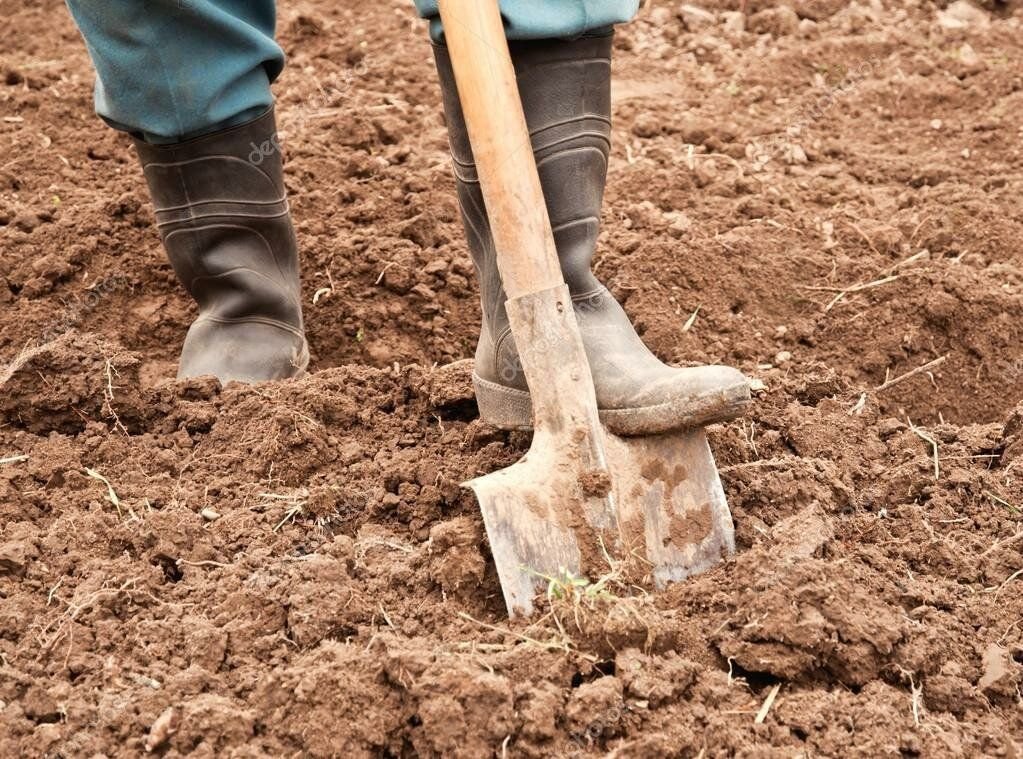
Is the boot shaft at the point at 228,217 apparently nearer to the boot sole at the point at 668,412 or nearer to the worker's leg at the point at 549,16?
the worker's leg at the point at 549,16

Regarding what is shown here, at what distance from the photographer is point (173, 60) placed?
2.50 metres

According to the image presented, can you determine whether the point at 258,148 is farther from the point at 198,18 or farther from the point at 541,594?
the point at 541,594

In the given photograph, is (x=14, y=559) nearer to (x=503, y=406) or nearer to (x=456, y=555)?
(x=456, y=555)

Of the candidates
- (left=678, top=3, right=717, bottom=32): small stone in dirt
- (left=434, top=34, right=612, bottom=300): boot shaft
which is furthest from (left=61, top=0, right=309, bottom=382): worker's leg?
(left=678, top=3, right=717, bottom=32): small stone in dirt

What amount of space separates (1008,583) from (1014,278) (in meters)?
1.30

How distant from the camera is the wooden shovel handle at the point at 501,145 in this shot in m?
1.99

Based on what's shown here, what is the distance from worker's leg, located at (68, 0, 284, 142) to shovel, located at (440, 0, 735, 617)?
72 cm

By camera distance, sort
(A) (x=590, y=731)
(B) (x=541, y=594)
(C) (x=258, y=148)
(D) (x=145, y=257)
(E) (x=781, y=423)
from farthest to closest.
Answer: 1. (D) (x=145, y=257)
2. (C) (x=258, y=148)
3. (E) (x=781, y=423)
4. (B) (x=541, y=594)
5. (A) (x=590, y=731)

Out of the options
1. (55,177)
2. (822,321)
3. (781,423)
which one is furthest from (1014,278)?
(55,177)

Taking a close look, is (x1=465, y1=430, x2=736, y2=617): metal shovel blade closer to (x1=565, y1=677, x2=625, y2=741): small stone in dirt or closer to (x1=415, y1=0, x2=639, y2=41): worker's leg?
(x1=565, y1=677, x2=625, y2=741): small stone in dirt

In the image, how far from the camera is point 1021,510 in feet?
7.16

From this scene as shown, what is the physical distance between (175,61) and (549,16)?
2.81 ft

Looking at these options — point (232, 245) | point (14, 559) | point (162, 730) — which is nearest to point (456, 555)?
point (162, 730)

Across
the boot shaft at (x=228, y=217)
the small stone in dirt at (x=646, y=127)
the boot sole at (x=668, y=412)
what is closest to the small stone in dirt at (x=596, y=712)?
the boot sole at (x=668, y=412)
